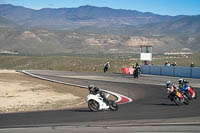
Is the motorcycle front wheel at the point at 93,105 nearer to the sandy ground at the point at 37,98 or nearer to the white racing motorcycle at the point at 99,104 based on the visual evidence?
the white racing motorcycle at the point at 99,104

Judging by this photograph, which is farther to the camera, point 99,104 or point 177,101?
point 177,101

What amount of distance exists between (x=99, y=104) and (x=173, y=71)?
2714 cm

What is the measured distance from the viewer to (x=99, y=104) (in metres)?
17.5

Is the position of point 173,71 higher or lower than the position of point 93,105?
higher

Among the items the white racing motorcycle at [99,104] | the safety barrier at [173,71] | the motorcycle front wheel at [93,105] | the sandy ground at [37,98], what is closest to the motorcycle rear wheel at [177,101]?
the white racing motorcycle at [99,104]

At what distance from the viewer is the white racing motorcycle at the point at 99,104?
17.4 meters

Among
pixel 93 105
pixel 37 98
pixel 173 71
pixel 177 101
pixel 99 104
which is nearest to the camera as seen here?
pixel 99 104

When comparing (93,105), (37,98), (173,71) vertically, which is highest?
(173,71)

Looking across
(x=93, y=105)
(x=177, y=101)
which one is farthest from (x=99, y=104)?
(x=177, y=101)

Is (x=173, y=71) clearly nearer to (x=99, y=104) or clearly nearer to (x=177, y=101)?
(x=177, y=101)

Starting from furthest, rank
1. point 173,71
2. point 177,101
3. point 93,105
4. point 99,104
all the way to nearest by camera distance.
Answer: point 173,71 < point 177,101 < point 93,105 < point 99,104

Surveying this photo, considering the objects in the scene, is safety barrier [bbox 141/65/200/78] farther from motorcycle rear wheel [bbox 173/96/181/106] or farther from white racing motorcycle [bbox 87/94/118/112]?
white racing motorcycle [bbox 87/94/118/112]

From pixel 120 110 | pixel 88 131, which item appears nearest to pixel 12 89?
pixel 120 110

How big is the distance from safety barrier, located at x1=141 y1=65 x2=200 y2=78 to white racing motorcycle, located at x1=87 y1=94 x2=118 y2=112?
23.5 meters
